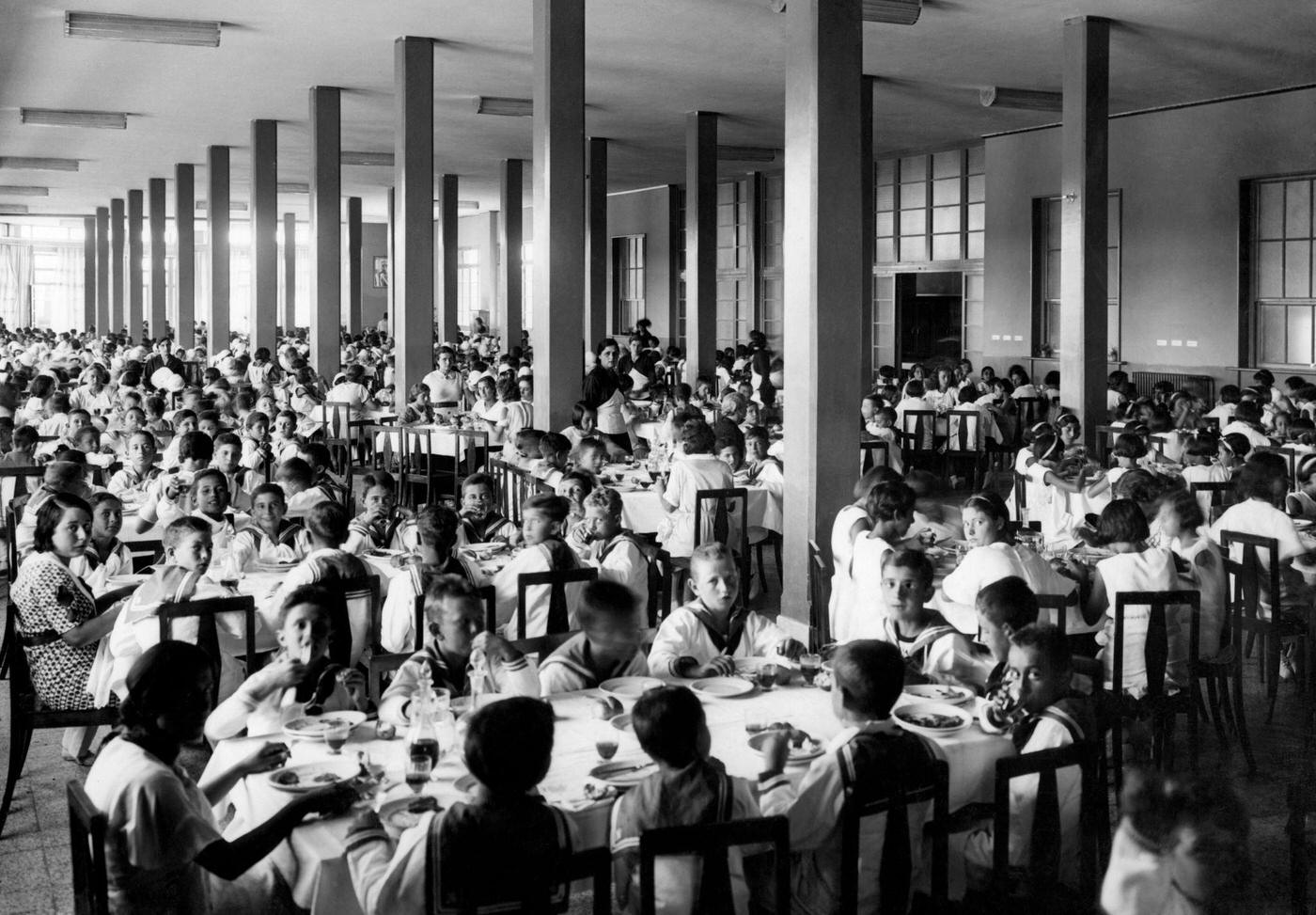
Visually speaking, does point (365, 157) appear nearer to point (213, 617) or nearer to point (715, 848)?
point (213, 617)

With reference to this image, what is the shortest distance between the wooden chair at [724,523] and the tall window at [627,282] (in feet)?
57.2

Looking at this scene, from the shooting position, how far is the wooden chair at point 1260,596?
523cm

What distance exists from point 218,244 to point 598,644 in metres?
15.1

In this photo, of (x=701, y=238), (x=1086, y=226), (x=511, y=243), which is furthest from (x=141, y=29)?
(x=511, y=243)

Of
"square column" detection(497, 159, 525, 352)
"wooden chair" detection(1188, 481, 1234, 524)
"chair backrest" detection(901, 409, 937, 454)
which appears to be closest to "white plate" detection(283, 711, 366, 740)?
"wooden chair" detection(1188, 481, 1234, 524)

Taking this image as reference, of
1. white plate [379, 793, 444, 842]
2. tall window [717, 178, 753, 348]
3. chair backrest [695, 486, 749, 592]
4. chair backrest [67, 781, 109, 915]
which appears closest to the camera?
chair backrest [67, 781, 109, 915]

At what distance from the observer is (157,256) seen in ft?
73.7

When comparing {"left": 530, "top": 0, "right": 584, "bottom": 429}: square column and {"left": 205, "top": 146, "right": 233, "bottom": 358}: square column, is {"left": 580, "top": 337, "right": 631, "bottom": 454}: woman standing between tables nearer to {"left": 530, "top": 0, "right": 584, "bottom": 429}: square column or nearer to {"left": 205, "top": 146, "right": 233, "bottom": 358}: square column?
{"left": 530, "top": 0, "right": 584, "bottom": 429}: square column

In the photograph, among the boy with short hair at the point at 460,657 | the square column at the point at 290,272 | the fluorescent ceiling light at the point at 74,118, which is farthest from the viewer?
the square column at the point at 290,272

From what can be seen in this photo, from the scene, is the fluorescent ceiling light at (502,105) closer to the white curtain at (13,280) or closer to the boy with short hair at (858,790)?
the boy with short hair at (858,790)

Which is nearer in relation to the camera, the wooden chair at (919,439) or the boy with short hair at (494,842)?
the boy with short hair at (494,842)

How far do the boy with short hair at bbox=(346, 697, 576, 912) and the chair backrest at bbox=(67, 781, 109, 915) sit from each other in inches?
18.2

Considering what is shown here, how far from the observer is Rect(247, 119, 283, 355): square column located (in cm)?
1530

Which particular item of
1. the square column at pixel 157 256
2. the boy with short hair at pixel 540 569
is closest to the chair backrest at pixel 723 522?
the boy with short hair at pixel 540 569
